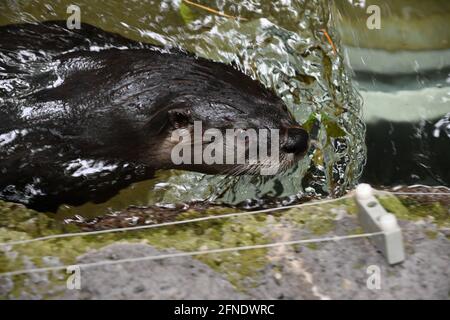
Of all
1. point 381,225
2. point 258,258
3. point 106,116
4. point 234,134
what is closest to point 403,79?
point 234,134

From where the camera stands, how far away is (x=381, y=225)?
196 cm

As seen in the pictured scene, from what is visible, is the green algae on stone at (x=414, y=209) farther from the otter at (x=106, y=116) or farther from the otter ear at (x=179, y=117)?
the otter ear at (x=179, y=117)

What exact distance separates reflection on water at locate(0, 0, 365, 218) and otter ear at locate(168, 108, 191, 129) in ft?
1.70

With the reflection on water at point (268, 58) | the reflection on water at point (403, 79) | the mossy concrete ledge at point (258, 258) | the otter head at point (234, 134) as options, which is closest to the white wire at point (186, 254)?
the mossy concrete ledge at point (258, 258)

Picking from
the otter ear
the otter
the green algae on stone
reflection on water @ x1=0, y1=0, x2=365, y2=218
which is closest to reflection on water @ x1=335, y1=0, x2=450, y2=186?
reflection on water @ x1=0, y1=0, x2=365, y2=218

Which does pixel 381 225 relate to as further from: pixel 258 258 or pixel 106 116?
pixel 106 116

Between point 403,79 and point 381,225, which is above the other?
point 403,79

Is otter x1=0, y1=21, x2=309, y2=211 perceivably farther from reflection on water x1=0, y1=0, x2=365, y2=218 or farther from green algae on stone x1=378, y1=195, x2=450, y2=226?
green algae on stone x1=378, y1=195, x2=450, y2=226

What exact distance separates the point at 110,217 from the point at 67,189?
0.48 metres

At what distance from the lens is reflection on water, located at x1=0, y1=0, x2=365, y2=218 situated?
10.5ft

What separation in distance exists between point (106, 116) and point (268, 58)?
139 cm

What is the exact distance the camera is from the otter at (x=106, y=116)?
2.79m
